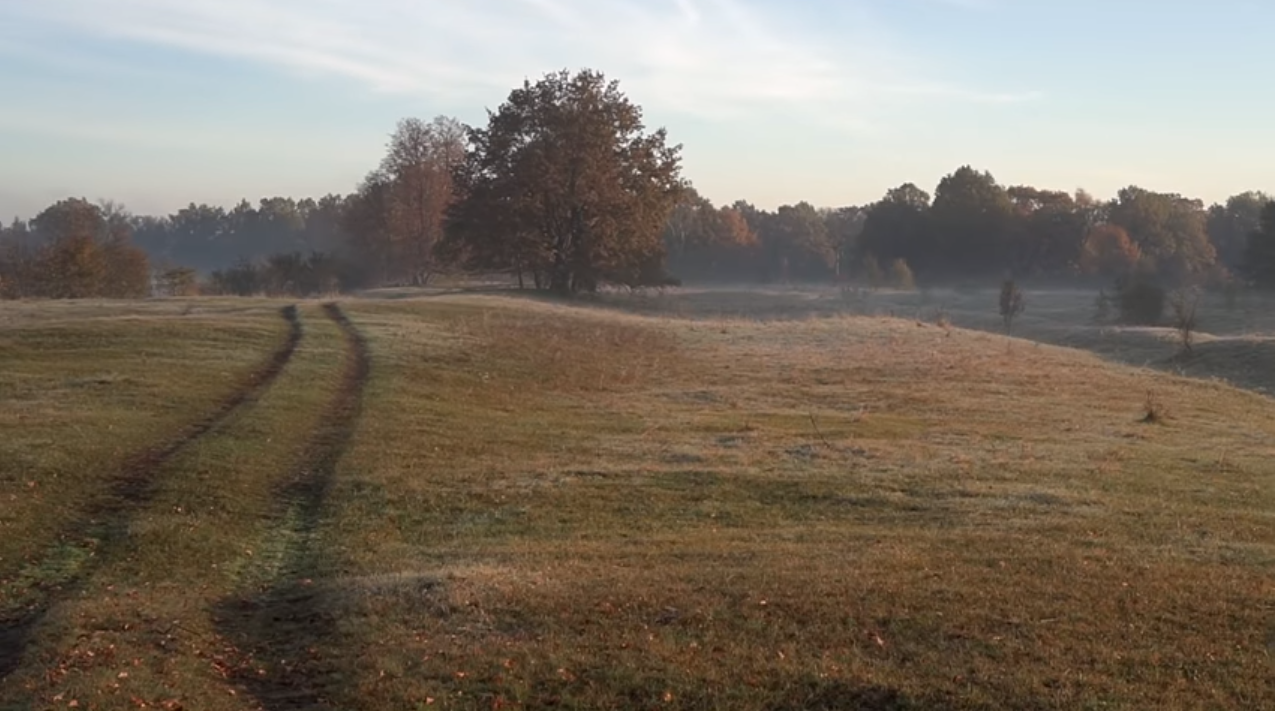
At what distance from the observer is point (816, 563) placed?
12.5 m

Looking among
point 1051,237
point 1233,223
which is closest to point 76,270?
point 1051,237

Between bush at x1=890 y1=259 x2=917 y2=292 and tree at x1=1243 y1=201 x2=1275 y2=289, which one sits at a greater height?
tree at x1=1243 y1=201 x2=1275 y2=289

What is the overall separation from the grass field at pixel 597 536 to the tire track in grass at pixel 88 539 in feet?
0.22

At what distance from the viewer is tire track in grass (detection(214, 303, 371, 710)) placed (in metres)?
9.09

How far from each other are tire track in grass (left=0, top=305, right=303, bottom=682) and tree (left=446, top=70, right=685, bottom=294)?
153ft

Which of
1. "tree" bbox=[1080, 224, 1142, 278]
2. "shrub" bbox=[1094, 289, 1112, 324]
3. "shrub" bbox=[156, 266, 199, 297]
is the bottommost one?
"shrub" bbox=[1094, 289, 1112, 324]

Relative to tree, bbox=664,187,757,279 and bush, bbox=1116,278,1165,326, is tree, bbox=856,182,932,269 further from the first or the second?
bush, bbox=1116,278,1165,326

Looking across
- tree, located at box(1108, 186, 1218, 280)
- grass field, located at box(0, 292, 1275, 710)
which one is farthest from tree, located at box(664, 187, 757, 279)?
grass field, located at box(0, 292, 1275, 710)

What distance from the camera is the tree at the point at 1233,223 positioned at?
12450 centimetres

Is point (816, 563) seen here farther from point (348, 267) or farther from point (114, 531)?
point (348, 267)

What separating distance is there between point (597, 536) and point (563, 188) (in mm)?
55810

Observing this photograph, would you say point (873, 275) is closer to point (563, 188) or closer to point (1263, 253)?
point (1263, 253)

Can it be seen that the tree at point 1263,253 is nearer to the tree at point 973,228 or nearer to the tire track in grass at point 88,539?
the tree at point 973,228

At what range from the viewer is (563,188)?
6925 centimetres
